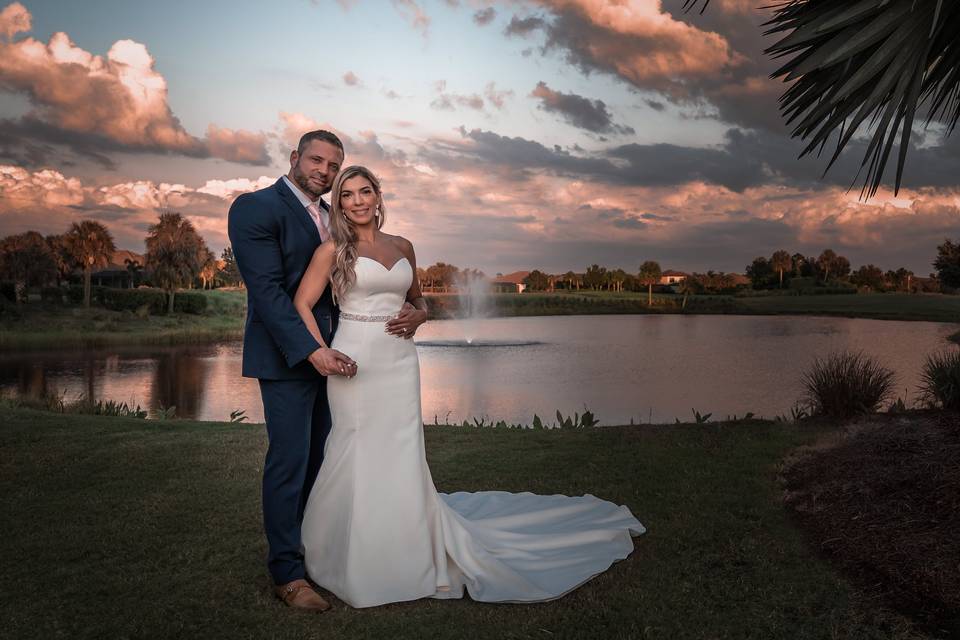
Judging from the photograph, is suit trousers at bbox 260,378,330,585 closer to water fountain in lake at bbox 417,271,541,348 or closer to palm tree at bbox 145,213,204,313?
water fountain in lake at bbox 417,271,541,348

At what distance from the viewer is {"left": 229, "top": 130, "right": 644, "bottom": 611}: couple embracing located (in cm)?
364

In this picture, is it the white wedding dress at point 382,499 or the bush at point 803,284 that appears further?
the bush at point 803,284

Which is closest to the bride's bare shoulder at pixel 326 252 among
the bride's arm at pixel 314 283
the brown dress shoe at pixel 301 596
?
the bride's arm at pixel 314 283

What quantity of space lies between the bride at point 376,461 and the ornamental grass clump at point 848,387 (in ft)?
20.2

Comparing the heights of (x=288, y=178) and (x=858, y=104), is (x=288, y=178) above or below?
below

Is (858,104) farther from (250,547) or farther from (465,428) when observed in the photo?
(465,428)

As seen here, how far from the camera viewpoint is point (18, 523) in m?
4.98

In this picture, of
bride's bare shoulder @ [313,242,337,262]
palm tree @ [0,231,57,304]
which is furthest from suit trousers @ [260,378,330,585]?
palm tree @ [0,231,57,304]

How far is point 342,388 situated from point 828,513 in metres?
3.69

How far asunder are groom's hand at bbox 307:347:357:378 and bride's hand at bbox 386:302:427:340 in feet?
1.13

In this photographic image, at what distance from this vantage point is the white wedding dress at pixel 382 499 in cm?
373

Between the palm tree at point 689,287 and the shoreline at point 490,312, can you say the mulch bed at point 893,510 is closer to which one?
the shoreline at point 490,312

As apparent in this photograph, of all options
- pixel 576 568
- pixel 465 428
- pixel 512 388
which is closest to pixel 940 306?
pixel 512 388

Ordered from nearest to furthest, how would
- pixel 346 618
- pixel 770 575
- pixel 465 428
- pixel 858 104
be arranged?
pixel 346 618 < pixel 770 575 < pixel 858 104 < pixel 465 428
